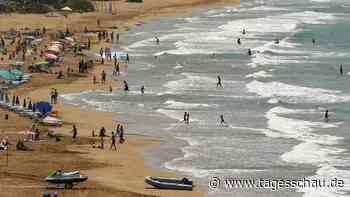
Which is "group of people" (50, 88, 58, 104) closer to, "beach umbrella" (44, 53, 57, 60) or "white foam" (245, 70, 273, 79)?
"beach umbrella" (44, 53, 57, 60)

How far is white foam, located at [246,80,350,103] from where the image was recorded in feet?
179

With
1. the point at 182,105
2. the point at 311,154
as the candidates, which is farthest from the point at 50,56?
the point at 311,154

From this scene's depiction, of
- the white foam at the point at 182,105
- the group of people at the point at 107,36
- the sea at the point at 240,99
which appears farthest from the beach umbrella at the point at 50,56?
the group of people at the point at 107,36

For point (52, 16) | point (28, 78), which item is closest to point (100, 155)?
point (28, 78)

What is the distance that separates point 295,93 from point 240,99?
4695 mm

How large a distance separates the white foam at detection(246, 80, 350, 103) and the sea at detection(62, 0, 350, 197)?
63mm

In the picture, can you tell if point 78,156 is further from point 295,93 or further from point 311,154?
point 295,93

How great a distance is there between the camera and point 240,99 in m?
53.9

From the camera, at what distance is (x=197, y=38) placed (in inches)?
3290

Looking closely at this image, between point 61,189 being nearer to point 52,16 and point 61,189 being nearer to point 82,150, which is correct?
point 82,150

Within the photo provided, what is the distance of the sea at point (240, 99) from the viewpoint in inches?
1507

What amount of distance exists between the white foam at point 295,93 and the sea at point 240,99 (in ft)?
0.21

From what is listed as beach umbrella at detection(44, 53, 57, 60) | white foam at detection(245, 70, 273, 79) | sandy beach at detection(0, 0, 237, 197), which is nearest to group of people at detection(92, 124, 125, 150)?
sandy beach at detection(0, 0, 237, 197)

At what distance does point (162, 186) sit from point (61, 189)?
3.88m
